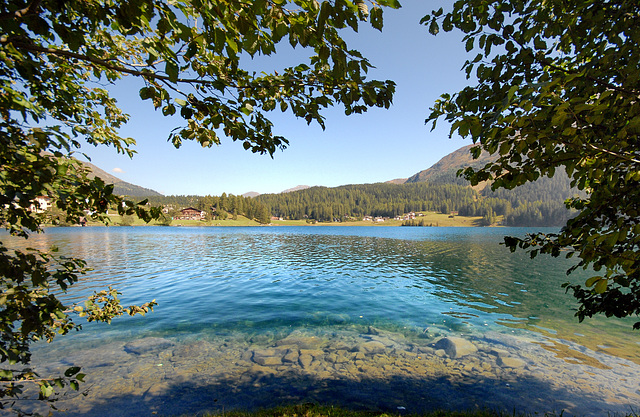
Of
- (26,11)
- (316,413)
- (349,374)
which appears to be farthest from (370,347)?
(26,11)

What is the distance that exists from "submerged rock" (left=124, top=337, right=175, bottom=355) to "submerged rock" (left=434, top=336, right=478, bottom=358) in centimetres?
1247

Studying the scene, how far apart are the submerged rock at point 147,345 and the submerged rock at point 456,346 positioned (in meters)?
12.5

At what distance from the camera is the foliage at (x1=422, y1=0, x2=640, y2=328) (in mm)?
2988

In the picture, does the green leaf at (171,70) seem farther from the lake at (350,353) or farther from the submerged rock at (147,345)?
the submerged rock at (147,345)

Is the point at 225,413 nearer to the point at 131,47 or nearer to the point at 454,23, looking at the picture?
the point at 131,47

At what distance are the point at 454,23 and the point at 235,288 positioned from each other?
2380 centimetres

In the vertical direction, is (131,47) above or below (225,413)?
above

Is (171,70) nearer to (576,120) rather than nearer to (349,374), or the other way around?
(576,120)

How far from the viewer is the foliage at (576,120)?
2.99m

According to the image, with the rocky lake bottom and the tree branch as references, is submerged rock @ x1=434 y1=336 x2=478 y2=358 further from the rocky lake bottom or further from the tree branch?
the tree branch

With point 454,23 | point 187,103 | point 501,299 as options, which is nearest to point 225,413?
point 187,103

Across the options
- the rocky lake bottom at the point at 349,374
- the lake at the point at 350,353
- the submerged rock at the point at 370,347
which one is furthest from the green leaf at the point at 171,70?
→ the submerged rock at the point at 370,347

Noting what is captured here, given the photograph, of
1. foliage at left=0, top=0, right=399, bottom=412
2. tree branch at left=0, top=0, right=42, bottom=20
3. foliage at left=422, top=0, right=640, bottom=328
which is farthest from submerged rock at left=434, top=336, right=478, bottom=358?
tree branch at left=0, top=0, right=42, bottom=20

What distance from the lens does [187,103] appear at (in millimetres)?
3670
